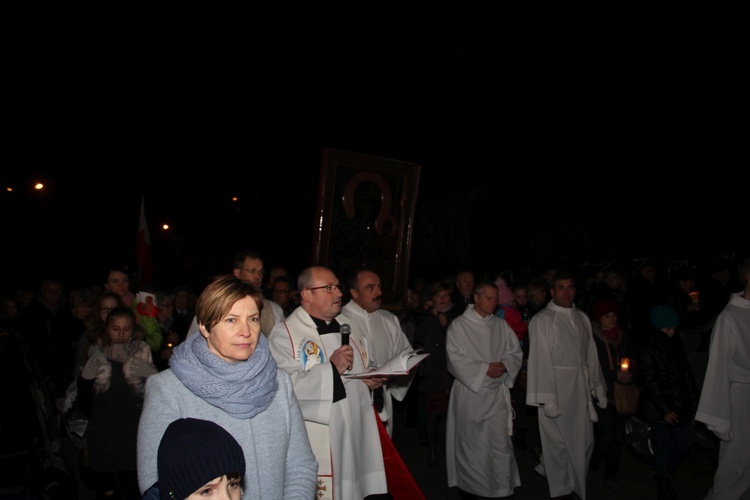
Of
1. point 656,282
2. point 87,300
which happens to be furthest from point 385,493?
point 656,282

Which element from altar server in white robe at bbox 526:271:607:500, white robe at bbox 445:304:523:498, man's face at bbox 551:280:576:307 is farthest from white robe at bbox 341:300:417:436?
man's face at bbox 551:280:576:307

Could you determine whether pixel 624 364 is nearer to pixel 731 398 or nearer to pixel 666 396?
pixel 666 396

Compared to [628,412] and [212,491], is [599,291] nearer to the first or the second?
[628,412]

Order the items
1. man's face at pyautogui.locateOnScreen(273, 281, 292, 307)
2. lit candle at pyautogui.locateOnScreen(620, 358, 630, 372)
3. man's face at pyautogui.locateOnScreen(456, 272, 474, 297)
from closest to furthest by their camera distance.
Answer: lit candle at pyautogui.locateOnScreen(620, 358, 630, 372), man's face at pyautogui.locateOnScreen(273, 281, 292, 307), man's face at pyautogui.locateOnScreen(456, 272, 474, 297)

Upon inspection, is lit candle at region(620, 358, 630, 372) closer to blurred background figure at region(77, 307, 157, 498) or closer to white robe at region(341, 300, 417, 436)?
white robe at region(341, 300, 417, 436)

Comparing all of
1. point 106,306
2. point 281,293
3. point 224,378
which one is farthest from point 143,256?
point 224,378

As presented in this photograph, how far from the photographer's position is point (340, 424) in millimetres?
4383

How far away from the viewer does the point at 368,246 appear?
732 centimetres

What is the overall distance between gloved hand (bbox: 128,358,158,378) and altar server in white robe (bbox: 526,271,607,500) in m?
3.65

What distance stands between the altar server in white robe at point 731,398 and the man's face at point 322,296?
3182 mm

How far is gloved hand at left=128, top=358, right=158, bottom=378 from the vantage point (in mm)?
5203

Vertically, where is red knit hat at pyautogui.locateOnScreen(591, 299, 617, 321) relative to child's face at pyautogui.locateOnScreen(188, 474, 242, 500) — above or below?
above

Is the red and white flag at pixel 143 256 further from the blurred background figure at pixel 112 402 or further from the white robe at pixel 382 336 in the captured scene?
the white robe at pixel 382 336

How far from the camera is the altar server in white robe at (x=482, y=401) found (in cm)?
616
